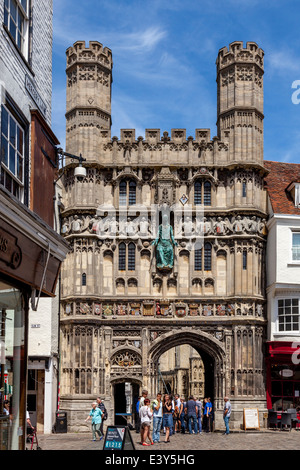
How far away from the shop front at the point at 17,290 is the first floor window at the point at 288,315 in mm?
24632

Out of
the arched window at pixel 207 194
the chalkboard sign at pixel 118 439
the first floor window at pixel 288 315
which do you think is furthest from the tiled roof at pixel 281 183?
the chalkboard sign at pixel 118 439

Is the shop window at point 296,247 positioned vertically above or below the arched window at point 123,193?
below

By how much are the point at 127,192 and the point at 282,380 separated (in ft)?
38.8

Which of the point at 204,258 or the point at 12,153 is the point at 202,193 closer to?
the point at 204,258

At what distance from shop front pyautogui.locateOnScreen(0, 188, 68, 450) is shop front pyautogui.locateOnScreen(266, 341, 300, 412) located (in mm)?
25214

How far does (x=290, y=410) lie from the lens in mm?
37875

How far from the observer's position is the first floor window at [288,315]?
39.5 meters

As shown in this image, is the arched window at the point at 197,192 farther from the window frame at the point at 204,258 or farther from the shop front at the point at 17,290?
the shop front at the point at 17,290

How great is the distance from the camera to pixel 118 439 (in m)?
19.4

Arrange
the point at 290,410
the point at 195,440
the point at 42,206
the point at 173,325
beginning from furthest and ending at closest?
the point at 173,325 < the point at 290,410 < the point at 195,440 < the point at 42,206

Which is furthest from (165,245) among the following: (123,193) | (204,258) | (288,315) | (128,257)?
(288,315)

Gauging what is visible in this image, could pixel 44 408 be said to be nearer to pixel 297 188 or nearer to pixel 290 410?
pixel 290 410

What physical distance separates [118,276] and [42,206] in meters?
24.4

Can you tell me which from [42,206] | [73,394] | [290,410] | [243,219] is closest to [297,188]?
[243,219]
